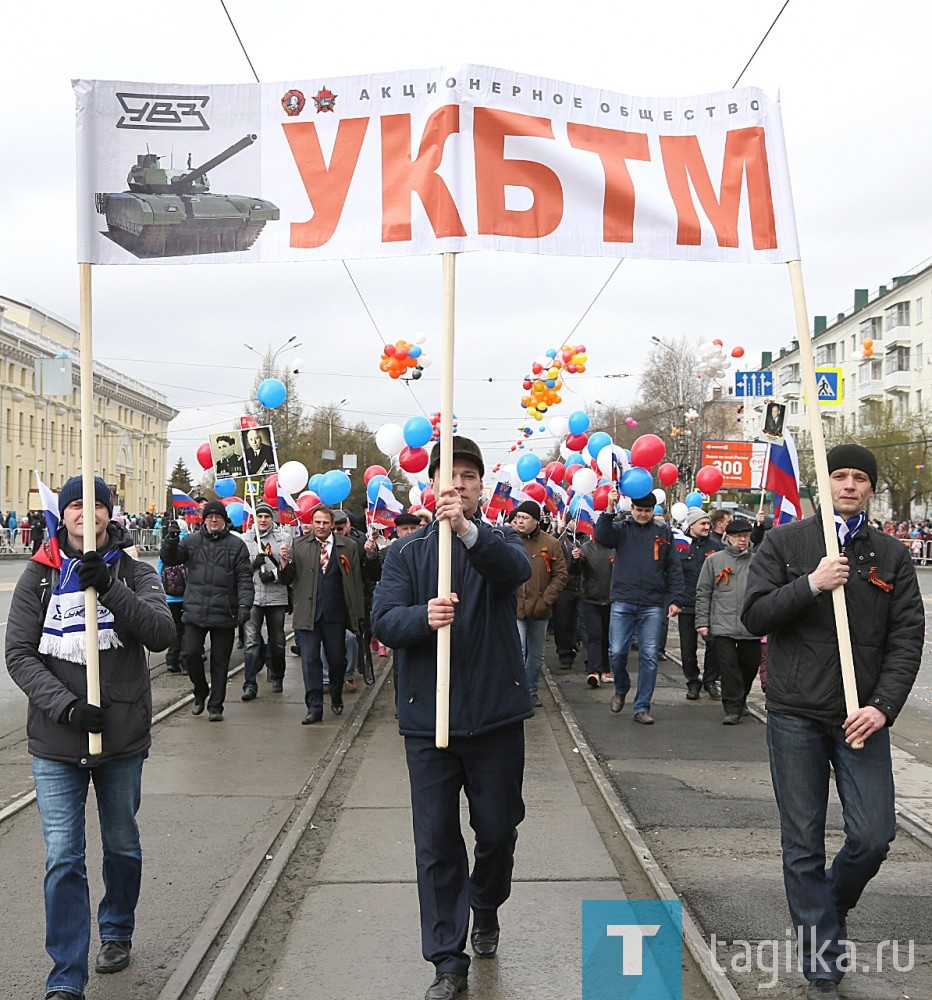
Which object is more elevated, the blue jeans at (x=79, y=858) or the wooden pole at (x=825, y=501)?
the wooden pole at (x=825, y=501)

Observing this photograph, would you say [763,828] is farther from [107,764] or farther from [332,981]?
[107,764]

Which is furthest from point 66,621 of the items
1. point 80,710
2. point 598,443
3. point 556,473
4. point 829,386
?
point 556,473

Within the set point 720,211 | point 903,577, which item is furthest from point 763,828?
point 720,211

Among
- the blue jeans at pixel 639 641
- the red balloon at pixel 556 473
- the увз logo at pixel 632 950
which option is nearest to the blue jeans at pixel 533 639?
the blue jeans at pixel 639 641

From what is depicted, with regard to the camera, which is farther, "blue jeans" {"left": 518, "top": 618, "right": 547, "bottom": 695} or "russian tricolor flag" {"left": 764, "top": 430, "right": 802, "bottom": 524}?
"russian tricolor flag" {"left": 764, "top": 430, "right": 802, "bottom": 524}

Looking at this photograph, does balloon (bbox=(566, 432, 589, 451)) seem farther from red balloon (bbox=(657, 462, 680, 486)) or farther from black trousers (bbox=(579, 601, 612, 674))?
black trousers (bbox=(579, 601, 612, 674))

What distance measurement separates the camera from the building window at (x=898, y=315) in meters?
70.5

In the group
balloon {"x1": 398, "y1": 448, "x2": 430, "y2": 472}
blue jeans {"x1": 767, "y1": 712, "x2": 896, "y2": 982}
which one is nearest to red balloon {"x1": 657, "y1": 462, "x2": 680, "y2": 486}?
balloon {"x1": 398, "y1": 448, "x2": 430, "y2": 472}

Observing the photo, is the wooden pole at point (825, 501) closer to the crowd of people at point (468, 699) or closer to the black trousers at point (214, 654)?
the crowd of people at point (468, 699)

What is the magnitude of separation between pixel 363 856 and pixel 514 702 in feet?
7.15

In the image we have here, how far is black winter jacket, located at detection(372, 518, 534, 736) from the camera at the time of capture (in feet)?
13.7

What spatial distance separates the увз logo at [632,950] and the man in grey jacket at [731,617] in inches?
204

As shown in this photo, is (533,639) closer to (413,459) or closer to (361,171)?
(413,459)

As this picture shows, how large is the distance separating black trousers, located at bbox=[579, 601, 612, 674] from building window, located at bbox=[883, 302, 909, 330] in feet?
211
